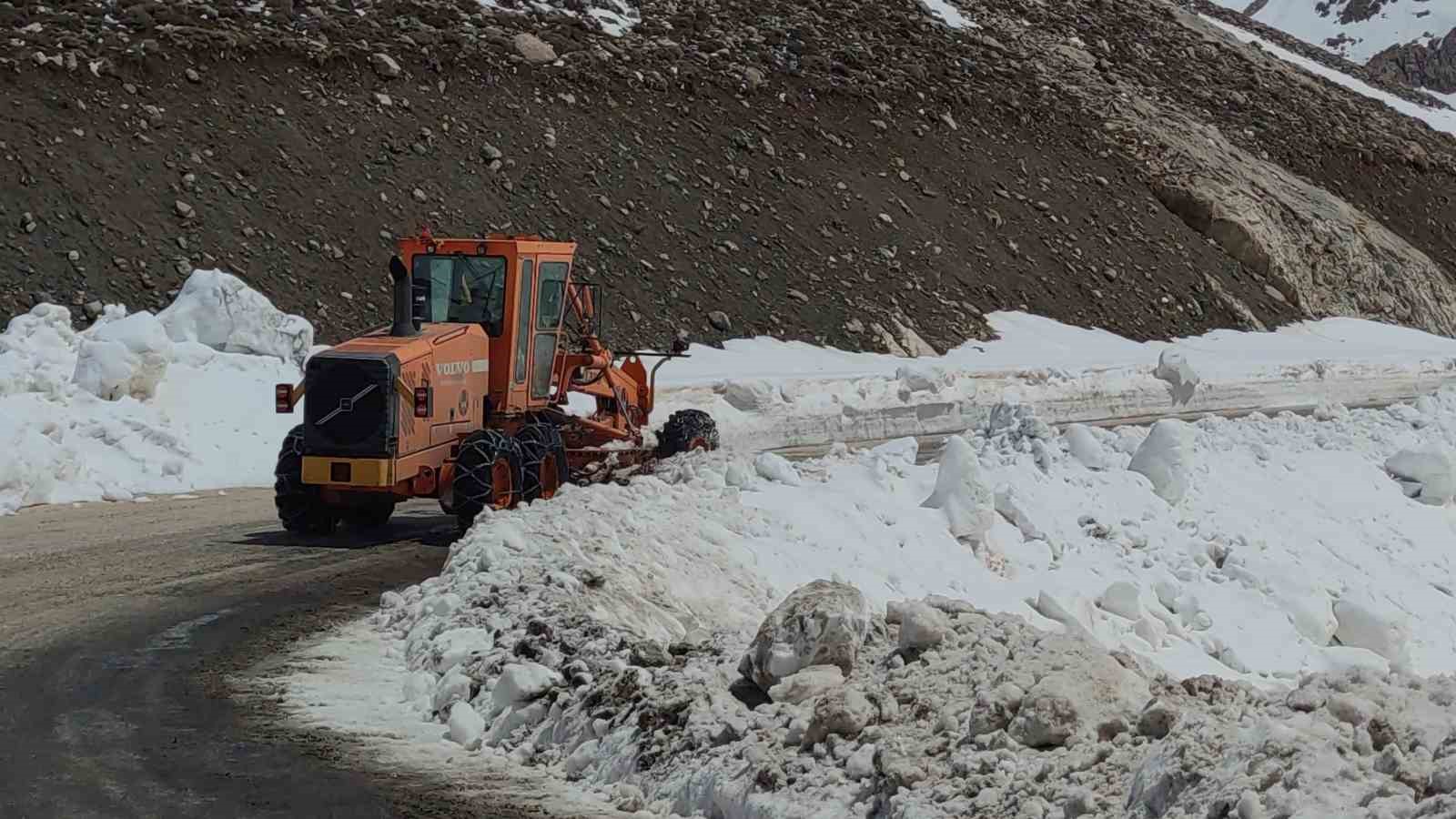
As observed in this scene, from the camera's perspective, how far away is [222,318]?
67.4ft

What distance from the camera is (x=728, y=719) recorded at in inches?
290

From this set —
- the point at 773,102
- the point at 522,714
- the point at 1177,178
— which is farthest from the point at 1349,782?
the point at 1177,178

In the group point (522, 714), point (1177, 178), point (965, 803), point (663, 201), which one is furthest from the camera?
point (1177, 178)

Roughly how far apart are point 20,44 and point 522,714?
24649 millimetres

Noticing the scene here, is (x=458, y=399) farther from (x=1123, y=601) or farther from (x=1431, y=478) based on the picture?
(x=1431, y=478)

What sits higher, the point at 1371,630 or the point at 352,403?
the point at 352,403

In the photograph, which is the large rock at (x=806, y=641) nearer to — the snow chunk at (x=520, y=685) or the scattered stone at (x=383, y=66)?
the snow chunk at (x=520, y=685)

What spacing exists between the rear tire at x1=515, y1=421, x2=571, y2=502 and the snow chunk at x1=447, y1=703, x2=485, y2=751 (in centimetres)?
627

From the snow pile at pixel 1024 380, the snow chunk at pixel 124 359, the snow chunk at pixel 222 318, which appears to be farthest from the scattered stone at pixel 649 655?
the snow chunk at pixel 222 318

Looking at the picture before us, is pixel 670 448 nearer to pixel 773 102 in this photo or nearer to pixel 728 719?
pixel 728 719

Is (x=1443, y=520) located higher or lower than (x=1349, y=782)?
lower

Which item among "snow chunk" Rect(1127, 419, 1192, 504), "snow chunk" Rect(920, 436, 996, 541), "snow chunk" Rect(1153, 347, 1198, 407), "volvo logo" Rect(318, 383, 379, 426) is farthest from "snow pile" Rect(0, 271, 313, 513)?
"snow chunk" Rect(1153, 347, 1198, 407)

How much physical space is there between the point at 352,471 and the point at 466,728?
20.4 feet

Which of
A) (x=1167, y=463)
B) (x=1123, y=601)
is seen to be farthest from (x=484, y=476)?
(x=1167, y=463)
